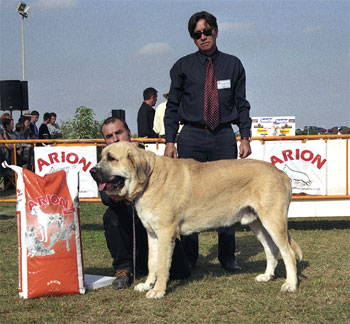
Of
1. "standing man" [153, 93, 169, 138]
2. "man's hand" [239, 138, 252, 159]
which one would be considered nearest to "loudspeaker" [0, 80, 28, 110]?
"standing man" [153, 93, 169, 138]

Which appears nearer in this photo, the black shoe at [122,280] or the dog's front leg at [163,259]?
the dog's front leg at [163,259]

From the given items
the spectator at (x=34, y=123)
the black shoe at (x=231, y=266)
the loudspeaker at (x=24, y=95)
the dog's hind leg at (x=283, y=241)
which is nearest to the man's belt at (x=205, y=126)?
the dog's hind leg at (x=283, y=241)

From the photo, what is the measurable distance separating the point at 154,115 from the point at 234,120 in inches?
208

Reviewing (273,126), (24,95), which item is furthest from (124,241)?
(273,126)

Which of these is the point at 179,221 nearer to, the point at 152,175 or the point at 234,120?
the point at 152,175

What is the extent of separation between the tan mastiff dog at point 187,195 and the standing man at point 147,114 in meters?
5.78

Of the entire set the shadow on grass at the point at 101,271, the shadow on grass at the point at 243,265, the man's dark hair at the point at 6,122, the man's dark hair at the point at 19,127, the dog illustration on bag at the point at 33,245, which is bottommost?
the shadow on grass at the point at 243,265

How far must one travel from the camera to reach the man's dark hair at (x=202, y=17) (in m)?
4.58

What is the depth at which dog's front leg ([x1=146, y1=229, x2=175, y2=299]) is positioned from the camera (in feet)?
12.5

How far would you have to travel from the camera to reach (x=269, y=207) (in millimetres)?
4020

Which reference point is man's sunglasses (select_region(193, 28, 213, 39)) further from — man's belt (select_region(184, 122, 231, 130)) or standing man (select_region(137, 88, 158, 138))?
standing man (select_region(137, 88, 158, 138))

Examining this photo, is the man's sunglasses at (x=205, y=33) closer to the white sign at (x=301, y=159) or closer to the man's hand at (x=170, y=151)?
the man's hand at (x=170, y=151)

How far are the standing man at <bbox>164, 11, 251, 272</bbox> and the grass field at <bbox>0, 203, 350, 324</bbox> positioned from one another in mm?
591

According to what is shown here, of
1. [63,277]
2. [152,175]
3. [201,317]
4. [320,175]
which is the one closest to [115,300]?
[63,277]
